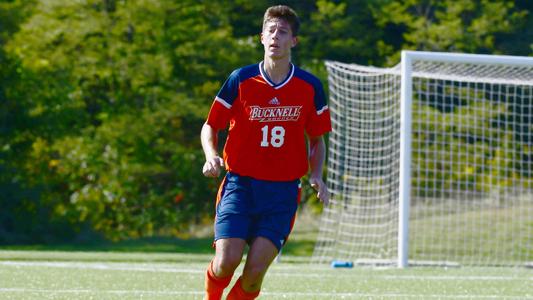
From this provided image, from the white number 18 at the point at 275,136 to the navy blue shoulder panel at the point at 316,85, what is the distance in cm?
34

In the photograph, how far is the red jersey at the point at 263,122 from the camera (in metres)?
6.45

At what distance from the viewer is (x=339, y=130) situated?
55.8ft

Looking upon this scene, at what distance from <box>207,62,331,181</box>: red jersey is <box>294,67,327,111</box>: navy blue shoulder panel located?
1 cm

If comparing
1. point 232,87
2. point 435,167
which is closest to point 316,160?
point 232,87

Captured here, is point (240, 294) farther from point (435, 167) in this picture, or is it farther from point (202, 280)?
point (435, 167)

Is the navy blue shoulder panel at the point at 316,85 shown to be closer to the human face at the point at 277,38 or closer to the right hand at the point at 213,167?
the human face at the point at 277,38

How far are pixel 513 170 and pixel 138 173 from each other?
9.54 meters

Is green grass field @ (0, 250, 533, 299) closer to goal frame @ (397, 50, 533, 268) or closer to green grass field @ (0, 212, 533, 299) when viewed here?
green grass field @ (0, 212, 533, 299)

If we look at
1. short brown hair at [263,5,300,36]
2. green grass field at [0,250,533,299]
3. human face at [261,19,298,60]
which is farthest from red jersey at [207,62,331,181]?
green grass field at [0,250,533,299]

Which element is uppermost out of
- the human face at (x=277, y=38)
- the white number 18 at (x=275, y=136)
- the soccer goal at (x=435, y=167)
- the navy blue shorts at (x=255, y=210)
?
the human face at (x=277, y=38)

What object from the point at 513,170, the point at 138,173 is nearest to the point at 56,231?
the point at 138,173

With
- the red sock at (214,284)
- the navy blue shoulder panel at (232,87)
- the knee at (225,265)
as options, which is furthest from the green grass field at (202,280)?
the navy blue shoulder panel at (232,87)

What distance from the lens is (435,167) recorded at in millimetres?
18406

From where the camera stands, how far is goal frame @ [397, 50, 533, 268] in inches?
530
